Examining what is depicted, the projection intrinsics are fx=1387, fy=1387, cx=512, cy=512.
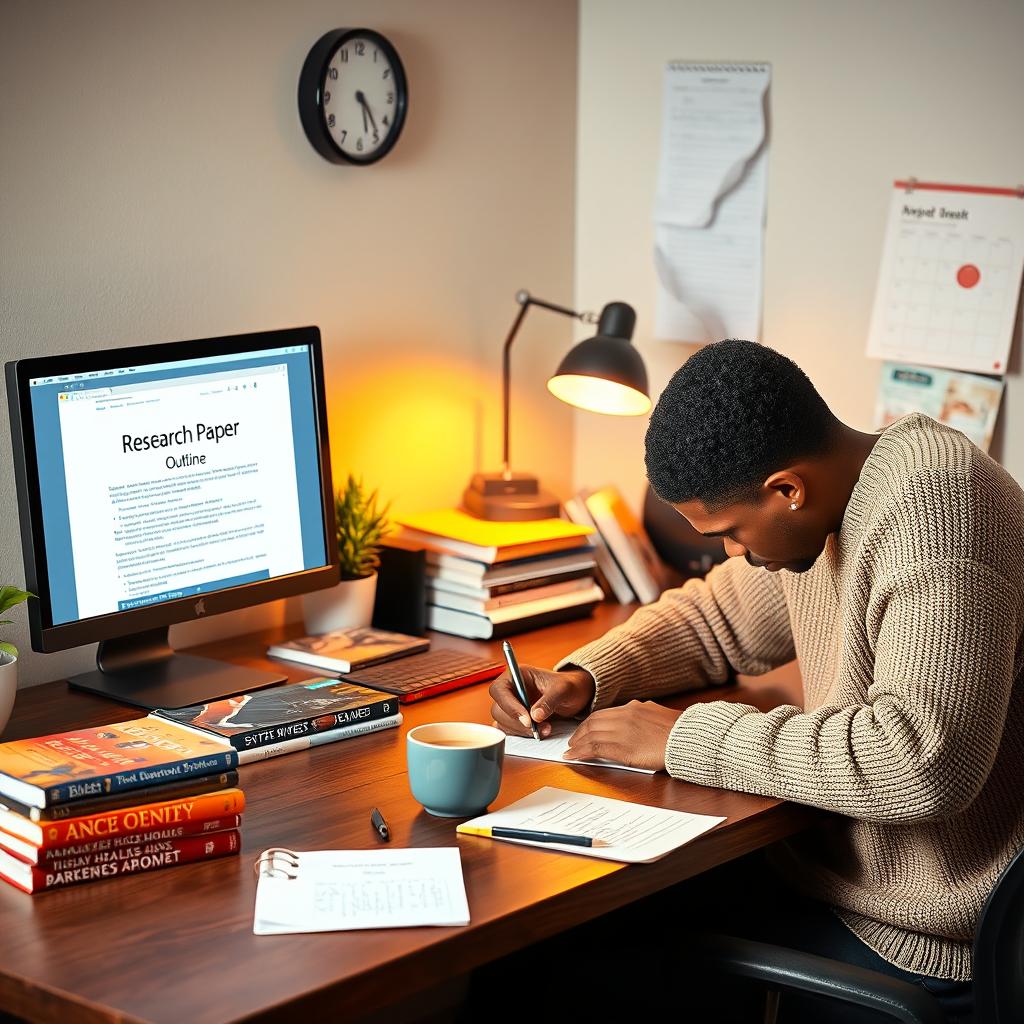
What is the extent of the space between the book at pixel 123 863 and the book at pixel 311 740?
22 centimetres

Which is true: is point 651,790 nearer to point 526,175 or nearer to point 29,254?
point 29,254

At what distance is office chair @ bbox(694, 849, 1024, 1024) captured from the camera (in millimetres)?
1286

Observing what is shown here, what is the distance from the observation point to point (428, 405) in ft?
7.82

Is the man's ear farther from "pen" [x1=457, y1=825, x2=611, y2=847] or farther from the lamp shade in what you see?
the lamp shade

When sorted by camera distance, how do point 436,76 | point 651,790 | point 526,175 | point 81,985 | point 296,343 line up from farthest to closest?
point 526,175, point 436,76, point 296,343, point 651,790, point 81,985

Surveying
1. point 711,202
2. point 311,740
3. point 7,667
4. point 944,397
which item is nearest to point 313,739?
point 311,740

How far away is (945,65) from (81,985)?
5.84 feet

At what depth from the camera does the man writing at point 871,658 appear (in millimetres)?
1390

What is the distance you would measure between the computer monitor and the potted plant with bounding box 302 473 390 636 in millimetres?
87

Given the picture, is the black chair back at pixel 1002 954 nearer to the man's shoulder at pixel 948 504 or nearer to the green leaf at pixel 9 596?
the man's shoulder at pixel 948 504

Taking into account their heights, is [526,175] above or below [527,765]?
above

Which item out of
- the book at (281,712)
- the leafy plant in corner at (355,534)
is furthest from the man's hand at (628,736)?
the leafy plant in corner at (355,534)

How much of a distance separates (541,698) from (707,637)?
29 cm

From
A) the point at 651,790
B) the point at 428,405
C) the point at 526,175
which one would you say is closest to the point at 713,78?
the point at 526,175
